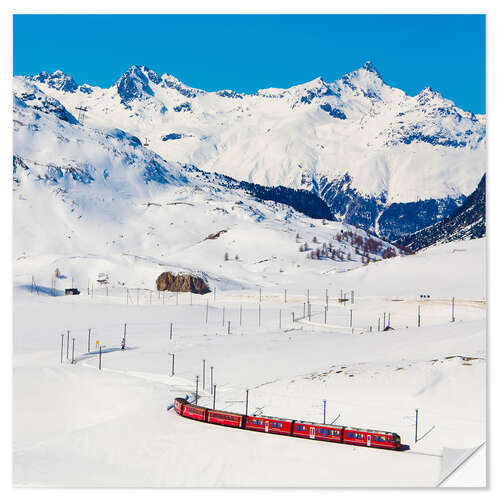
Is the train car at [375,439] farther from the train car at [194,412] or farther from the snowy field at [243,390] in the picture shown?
the train car at [194,412]

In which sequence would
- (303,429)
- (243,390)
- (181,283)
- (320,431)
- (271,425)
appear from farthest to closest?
(181,283) → (243,390) → (271,425) → (303,429) → (320,431)

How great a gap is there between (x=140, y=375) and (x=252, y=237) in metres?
140

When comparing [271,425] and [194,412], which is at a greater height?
[271,425]

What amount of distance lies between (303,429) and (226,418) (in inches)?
199

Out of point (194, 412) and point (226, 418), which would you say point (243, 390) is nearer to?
point (194, 412)

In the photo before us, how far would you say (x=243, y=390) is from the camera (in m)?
50.1

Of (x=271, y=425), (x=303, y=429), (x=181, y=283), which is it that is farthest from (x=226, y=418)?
(x=181, y=283)

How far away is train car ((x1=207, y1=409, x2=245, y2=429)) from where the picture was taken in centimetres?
3930

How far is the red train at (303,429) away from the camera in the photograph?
115 feet

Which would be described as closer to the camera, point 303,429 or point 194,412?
point 303,429

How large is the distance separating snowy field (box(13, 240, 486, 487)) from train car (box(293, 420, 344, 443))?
0.50 meters

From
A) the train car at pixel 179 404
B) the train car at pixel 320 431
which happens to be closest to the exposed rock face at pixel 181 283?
the train car at pixel 179 404

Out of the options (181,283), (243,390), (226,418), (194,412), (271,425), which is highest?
(181,283)
